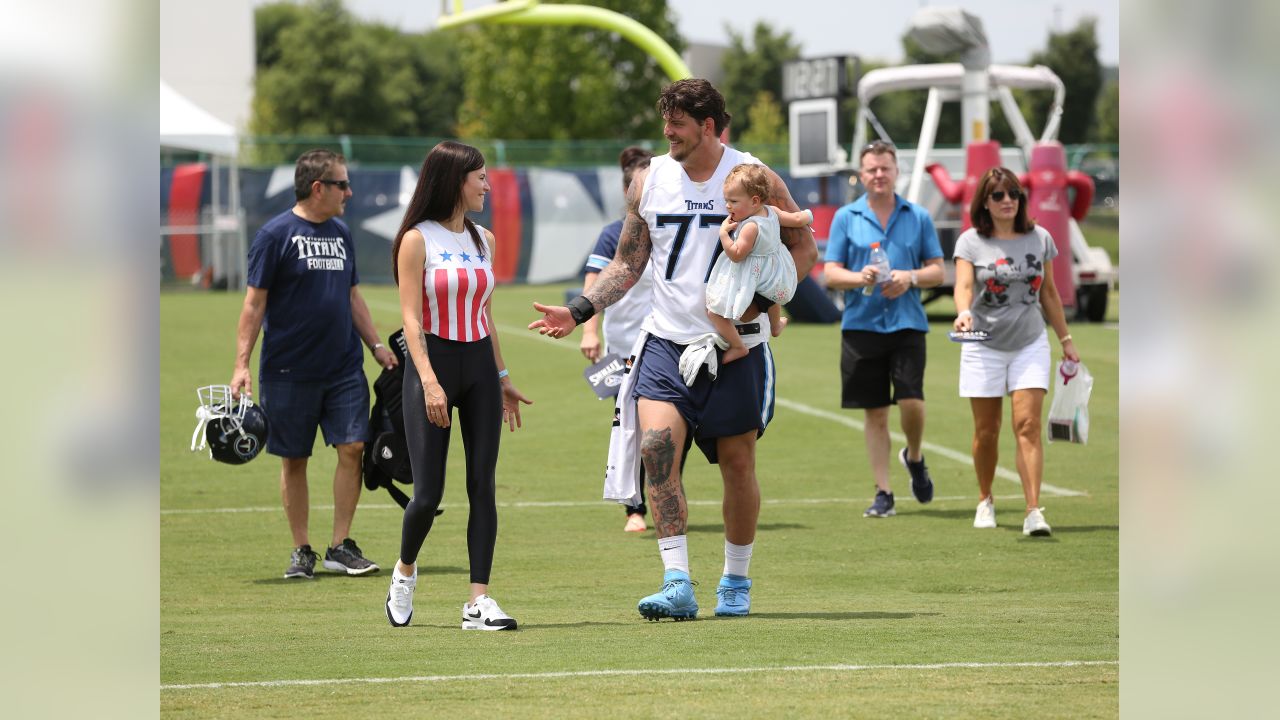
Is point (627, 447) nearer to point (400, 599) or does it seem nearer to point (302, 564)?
point (400, 599)

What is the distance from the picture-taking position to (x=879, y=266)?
10148 millimetres

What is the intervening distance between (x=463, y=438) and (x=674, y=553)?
0.96 m

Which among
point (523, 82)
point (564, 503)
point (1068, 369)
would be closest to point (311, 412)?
point (564, 503)

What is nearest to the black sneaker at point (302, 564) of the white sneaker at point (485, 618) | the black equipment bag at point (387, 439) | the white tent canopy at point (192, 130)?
the black equipment bag at point (387, 439)

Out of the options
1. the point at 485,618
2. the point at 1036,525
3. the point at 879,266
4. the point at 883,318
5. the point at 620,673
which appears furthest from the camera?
the point at 883,318

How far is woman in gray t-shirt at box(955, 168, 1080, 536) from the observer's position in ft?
31.2

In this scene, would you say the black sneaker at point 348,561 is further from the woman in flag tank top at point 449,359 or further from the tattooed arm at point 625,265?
the tattooed arm at point 625,265

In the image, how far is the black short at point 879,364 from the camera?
411 inches

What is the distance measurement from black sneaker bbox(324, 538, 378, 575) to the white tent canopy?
18978 mm

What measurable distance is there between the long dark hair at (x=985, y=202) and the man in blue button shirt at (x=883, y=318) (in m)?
0.68

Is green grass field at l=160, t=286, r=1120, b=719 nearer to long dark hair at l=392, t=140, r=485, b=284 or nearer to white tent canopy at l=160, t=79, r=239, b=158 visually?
long dark hair at l=392, t=140, r=485, b=284
